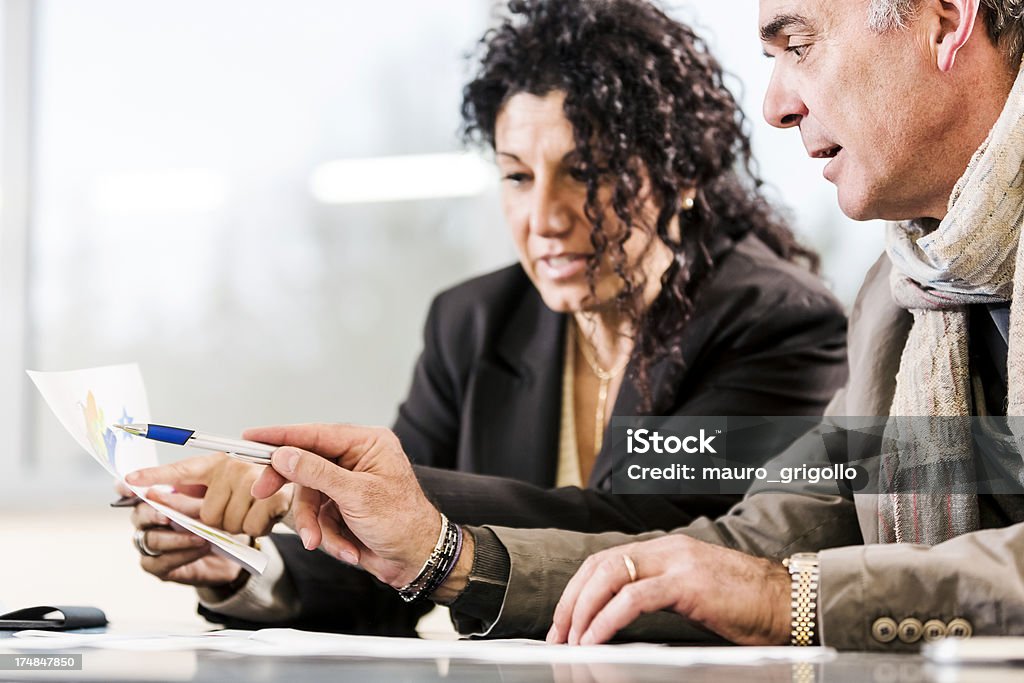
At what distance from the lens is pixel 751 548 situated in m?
1.22

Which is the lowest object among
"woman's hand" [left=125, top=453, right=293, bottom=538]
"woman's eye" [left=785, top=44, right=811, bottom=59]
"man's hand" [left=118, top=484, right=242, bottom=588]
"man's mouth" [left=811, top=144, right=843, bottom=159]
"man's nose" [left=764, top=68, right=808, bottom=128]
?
"man's hand" [left=118, top=484, right=242, bottom=588]

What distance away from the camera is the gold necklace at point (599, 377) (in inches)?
68.9

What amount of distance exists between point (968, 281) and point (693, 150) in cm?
70

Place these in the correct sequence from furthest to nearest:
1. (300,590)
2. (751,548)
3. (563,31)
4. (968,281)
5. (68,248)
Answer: (68,248)
(563,31)
(300,590)
(751,548)
(968,281)

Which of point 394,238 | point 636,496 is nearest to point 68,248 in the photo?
point 394,238

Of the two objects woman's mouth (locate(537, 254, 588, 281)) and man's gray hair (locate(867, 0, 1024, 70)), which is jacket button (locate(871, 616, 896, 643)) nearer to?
man's gray hair (locate(867, 0, 1024, 70))

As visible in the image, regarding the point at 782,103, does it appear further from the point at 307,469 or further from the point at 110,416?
the point at 110,416

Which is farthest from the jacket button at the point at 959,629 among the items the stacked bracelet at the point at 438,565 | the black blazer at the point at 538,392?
the black blazer at the point at 538,392

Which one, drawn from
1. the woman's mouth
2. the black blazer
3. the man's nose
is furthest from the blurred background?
the man's nose

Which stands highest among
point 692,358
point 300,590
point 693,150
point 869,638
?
point 693,150

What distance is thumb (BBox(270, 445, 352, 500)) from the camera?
101 cm

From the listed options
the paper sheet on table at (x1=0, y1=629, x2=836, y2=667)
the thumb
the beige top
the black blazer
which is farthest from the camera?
the beige top

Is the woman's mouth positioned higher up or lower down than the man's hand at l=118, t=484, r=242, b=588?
higher up

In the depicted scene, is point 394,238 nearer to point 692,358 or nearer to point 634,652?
point 692,358
